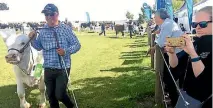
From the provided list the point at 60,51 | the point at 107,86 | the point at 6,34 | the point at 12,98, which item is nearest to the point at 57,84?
the point at 60,51

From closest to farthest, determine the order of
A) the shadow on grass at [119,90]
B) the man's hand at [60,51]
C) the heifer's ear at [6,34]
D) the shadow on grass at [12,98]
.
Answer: the man's hand at [60,51] → the heifer's ear at [6,34] → the shadow on grass at [119,90] → the shadow on grass at [12,98]

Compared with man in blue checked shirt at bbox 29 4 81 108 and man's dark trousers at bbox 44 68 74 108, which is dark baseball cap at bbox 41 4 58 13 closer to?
man in blue checked shirt at bbox 29 4 81 108

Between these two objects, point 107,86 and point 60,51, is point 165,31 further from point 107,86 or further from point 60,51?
point 107,86

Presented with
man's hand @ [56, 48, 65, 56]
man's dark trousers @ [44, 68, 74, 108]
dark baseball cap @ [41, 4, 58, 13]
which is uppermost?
dark baseball cap @ [41, 4, 58, 13]

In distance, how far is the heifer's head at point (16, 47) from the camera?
21.3 feet

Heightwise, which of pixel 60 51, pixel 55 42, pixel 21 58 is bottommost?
pixel 21 58

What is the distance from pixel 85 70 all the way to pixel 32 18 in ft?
121

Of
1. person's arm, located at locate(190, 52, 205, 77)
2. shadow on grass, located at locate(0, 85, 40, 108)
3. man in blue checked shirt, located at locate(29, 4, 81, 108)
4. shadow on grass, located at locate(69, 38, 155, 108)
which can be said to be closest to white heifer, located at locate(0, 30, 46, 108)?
shadow on grass, located at locate(0, 85, 40, 108)

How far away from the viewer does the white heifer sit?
21.7 ft

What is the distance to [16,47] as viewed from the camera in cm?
670

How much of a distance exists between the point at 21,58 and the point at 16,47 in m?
0.27

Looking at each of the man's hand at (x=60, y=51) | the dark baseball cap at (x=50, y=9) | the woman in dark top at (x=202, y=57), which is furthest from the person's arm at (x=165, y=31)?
the woman in dark top at (x=202, y=57)

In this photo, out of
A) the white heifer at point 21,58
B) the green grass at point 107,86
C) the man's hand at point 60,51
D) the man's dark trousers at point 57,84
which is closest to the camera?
the man's hand at point 60,51

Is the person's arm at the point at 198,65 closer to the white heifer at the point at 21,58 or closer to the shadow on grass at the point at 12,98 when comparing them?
the white heifer at the point at 21,58
